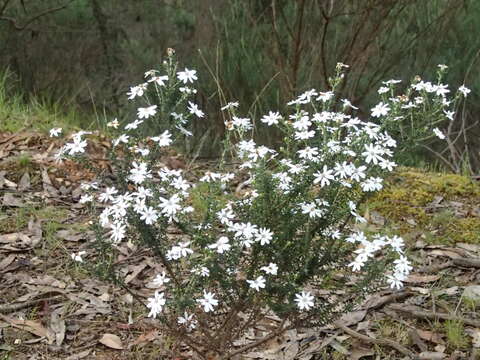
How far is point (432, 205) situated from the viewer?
367cm

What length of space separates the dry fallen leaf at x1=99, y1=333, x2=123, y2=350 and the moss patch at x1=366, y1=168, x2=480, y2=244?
1567mm

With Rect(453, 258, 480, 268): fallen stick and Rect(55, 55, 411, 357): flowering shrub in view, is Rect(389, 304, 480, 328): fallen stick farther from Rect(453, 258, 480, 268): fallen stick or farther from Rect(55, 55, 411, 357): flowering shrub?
Rect(55, 55, 411, 357): flowering shrub

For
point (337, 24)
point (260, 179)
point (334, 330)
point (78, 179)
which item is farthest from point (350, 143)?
point (337, 24)

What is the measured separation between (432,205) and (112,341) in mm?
1968

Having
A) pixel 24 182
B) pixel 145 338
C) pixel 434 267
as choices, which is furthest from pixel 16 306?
pixel 434 267

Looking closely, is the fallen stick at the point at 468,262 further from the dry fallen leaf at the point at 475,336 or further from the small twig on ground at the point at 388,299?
the dry fallen leaf at the point at 475,336

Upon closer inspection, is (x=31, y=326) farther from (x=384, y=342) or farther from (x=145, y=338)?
(x=384, y=342)

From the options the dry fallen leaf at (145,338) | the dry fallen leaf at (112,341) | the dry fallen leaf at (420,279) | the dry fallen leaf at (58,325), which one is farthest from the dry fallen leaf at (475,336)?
the dry fallen leaf at (58,325)

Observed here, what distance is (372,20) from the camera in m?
4.89

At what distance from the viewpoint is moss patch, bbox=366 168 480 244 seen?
11.1ft

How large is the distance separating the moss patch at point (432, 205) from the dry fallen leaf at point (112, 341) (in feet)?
5.14

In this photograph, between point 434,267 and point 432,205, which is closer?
point 434,267

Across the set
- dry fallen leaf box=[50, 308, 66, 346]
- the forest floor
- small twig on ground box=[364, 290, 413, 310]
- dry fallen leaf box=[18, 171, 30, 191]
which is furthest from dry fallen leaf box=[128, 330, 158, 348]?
dry fallen leaf box=[18, 171, 30, 191]

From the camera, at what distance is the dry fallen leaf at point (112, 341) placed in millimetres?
2639
